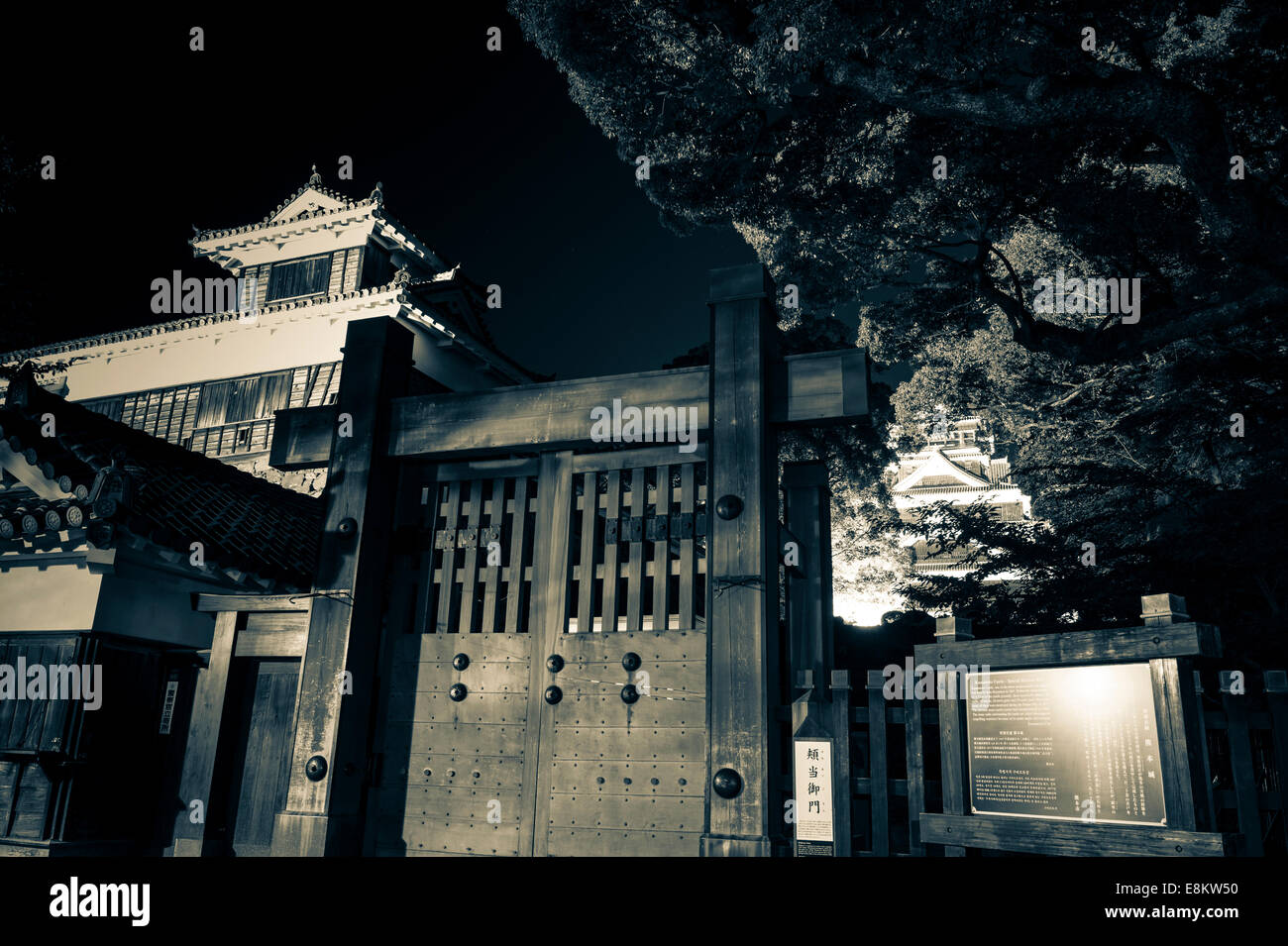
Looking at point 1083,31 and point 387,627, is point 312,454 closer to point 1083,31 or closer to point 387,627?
point 387,627

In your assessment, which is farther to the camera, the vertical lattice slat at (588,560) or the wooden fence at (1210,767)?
the vertical lattice slat at (588,560)

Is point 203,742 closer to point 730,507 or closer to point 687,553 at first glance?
point 687,553

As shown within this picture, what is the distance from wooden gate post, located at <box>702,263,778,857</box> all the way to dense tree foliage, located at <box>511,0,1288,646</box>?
3.73 metres

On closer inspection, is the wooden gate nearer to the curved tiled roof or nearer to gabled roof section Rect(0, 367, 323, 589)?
gabled roof section Rect(0, 367, 323, 589)

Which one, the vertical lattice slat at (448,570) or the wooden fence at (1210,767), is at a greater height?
the vertical lattice slat at (448,570)

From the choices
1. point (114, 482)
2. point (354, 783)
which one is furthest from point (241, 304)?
point (354, 783)

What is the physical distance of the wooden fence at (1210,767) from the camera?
4.77 m

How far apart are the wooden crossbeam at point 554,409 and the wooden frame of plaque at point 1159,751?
5.89 ft

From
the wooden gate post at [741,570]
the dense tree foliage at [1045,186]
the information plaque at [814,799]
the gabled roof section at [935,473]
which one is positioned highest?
the gabled roof section at [935,473]

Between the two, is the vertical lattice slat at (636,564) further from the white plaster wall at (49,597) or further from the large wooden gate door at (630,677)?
the white plaster wall at (49,597)

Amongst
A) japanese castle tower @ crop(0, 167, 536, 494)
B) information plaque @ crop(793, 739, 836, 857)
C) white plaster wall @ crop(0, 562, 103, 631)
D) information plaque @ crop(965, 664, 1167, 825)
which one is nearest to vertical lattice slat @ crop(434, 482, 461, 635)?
information plaque @ crop(793, 739, 836, 857)

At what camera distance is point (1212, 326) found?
836 cm

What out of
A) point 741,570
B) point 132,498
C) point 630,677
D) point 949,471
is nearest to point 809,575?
point 741,570

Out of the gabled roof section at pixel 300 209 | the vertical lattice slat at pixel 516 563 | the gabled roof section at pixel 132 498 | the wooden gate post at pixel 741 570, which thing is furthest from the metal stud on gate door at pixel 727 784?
the gabled roof section at pixel 300 209
